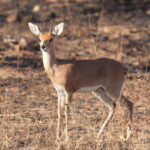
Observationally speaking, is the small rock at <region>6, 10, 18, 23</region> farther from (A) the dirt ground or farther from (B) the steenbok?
(B) the steenbok

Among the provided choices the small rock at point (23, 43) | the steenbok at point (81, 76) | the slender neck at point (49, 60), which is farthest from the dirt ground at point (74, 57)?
the slender neck at point (49, 60)

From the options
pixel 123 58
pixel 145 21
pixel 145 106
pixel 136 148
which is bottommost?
pixel 136 148

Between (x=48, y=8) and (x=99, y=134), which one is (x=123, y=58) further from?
(x=99, y=134)

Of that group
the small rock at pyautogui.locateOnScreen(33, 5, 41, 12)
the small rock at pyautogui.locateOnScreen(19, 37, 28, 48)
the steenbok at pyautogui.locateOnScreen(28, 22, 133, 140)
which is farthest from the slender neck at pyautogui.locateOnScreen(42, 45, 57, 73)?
the small rock at pyautogui.locateOnScreen(33, 5, 41, 12)

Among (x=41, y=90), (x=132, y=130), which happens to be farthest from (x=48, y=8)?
(x=132, y=130)

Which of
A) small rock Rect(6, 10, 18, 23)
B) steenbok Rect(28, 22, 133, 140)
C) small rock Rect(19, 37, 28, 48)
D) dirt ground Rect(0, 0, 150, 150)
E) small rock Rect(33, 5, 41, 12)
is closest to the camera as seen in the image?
dirt ground Rect(0, 0, 150, 150)

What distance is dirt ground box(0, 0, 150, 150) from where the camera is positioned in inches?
298

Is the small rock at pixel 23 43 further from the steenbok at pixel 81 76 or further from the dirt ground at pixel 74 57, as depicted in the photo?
the steenbok at pixel 81 76

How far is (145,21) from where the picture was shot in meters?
14.2

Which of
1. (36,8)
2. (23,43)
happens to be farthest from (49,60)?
(36,8)

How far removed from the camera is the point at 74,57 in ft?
38.9

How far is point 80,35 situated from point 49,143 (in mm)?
6158

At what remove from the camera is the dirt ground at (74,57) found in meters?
7.57

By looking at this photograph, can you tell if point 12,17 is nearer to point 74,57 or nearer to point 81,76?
point 74,57
